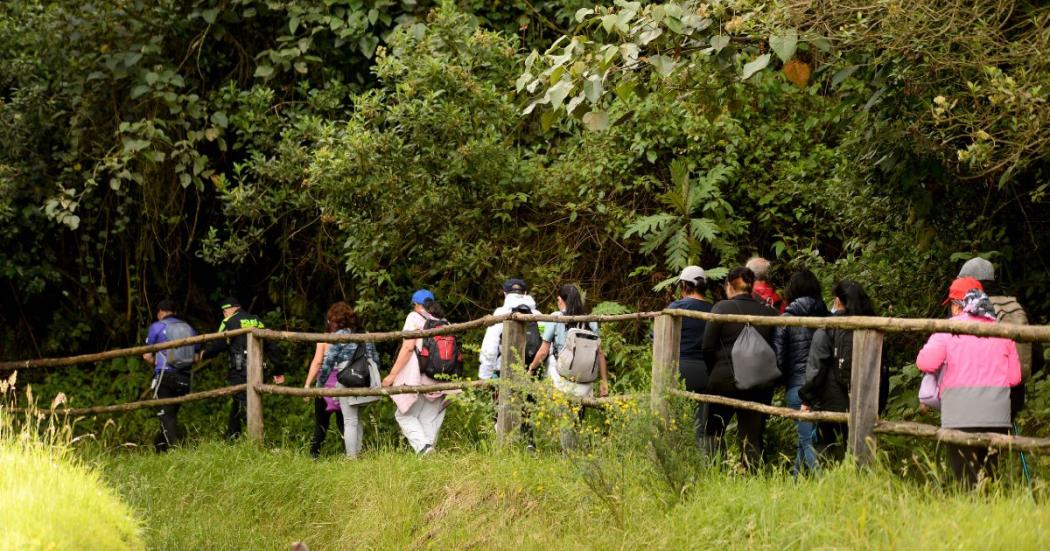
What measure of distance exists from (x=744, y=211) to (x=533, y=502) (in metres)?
5.99

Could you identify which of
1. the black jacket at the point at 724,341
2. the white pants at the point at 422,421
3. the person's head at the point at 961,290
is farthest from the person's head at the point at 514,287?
the person's head at the point at 961,290

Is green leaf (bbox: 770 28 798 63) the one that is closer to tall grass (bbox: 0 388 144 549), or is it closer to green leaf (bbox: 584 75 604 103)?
green leaf (bbox: 584 75 604 103)

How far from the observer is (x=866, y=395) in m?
6.44

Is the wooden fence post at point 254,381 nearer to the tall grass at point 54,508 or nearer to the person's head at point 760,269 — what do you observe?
the tall grass at point 54,508

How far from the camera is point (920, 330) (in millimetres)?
6199

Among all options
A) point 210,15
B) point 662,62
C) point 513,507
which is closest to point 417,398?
point 513,507

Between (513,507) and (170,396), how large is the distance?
563 centimetres

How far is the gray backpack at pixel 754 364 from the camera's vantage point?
25.8 ft

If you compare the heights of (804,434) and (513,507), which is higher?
(804,434)

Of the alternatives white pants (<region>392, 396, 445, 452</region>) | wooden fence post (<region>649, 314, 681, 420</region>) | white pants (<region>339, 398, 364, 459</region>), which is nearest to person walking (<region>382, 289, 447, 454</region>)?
white pants (<region>392, 396, 445, 452</region>)

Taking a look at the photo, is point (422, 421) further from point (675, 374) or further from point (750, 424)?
point (750, 424)

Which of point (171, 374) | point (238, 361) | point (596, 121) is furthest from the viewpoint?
point (171, 374)

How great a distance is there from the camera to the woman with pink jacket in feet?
21.5

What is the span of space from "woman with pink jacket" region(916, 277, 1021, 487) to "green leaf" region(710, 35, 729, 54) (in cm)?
214
